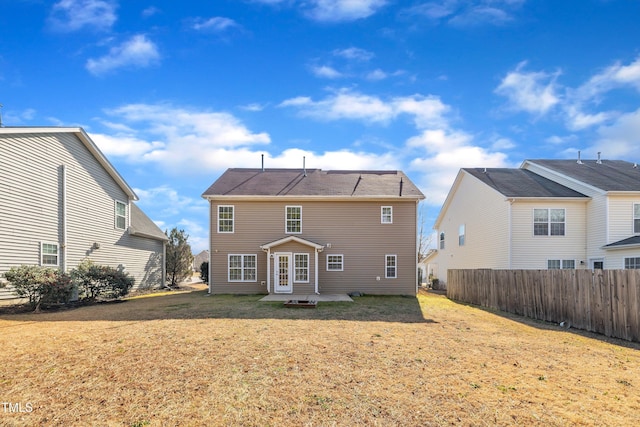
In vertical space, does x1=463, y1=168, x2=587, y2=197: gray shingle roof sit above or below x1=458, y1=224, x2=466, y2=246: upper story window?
above

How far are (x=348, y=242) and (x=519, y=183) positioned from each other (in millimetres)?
10388

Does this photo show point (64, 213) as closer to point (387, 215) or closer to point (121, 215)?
point (121, 215)

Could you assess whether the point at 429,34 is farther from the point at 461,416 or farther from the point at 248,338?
the point at 461,416

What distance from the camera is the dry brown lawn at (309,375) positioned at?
4.69 meters

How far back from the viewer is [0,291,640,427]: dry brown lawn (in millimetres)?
4691

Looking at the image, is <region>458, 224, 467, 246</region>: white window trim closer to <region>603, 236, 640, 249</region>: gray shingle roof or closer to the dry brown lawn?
<region>603, 236, 640, 249</region>: gray shingle roof

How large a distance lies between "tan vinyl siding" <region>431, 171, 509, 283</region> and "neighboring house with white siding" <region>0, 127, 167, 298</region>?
64.7ft

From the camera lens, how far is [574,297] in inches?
447

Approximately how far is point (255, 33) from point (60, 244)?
38.4 feet

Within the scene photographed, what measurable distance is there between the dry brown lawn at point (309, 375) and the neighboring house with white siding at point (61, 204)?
5.24 m

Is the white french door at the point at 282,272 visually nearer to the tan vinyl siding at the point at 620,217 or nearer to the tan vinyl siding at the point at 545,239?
the tan vinyl siding at the point at 545,239

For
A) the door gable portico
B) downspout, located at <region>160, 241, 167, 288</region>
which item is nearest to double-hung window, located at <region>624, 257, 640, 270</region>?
the door gable portico

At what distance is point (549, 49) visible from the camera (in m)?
15.4

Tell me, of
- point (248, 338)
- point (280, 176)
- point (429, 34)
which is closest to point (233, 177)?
point (280, 176)
